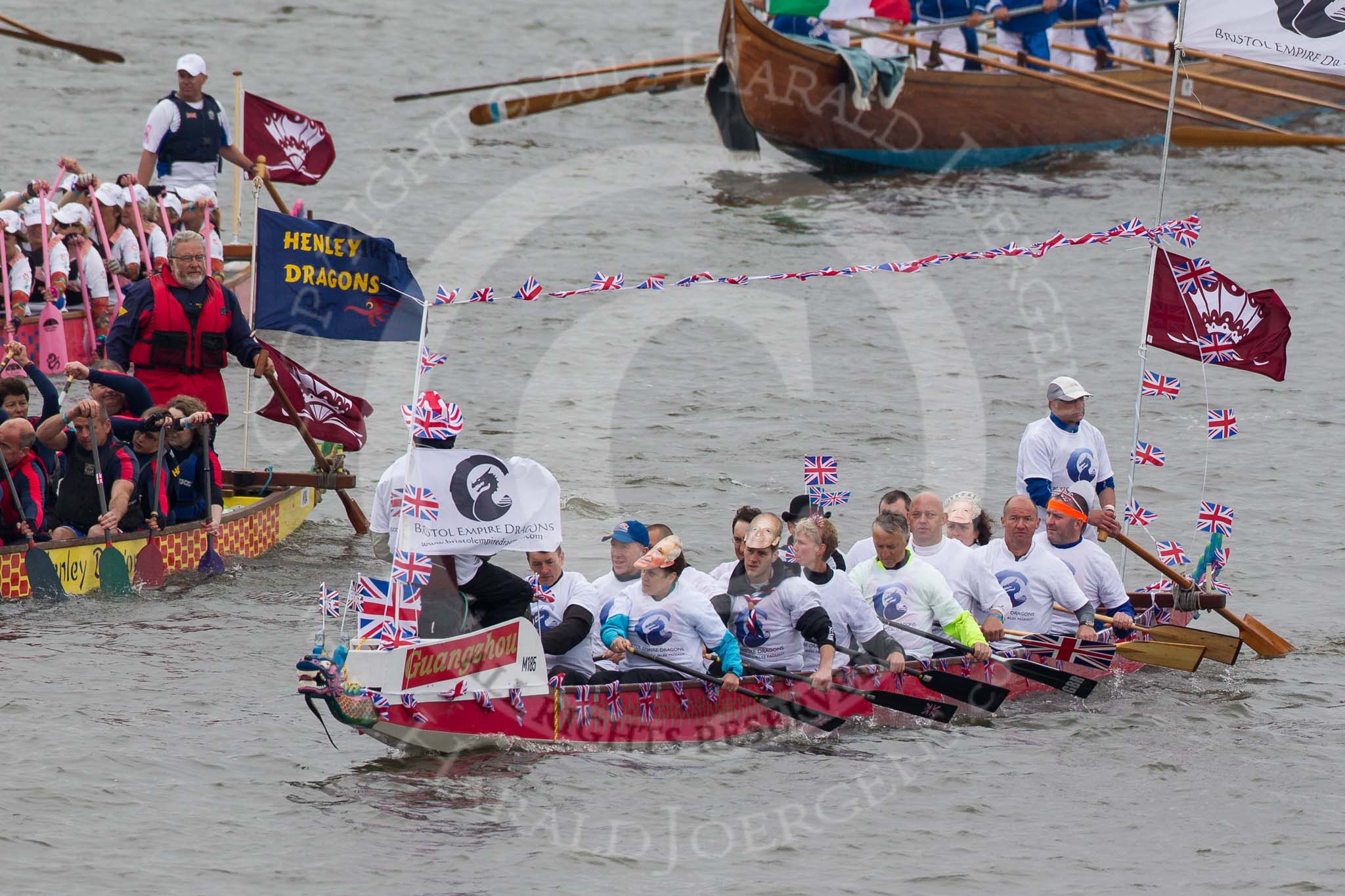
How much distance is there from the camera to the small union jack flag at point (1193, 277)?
1295 centimetres

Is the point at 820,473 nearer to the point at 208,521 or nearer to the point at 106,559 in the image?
the point at 208,521

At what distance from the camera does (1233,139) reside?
2761cm

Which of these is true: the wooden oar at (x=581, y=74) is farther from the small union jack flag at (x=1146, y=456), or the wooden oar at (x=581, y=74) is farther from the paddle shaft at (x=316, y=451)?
the small union jack flag at (x=1146, y=456)

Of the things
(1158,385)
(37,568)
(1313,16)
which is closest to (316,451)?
(37,568)

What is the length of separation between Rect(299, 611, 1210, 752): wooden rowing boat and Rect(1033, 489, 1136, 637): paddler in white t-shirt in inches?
22.1

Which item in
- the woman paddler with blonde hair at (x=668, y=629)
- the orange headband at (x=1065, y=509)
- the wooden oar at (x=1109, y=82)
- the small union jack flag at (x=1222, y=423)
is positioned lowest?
the woman paddler with blonde hair at (x=668, y=629)

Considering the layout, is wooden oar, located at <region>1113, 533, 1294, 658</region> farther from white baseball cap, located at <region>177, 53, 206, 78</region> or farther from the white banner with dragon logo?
white baseball cap, located at <region>177, 53, 206, 78</region>

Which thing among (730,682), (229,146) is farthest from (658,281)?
(229,146)

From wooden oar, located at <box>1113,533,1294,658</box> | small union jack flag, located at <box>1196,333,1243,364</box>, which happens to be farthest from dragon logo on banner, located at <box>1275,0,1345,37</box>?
wooden oar, located at <box>1113,533,1294,658</box>

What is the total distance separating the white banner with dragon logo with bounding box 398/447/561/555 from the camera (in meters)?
9.97

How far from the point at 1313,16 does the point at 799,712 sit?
6033 millimetres

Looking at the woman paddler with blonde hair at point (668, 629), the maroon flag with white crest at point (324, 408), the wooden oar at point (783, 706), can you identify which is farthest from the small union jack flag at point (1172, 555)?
the maroon flag with white crest at point (324, 408)

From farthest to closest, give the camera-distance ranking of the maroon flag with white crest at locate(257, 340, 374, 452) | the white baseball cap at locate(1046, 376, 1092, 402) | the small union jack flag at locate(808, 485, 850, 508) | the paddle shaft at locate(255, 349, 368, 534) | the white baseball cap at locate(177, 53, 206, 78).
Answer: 1. the white baseball cap at locate(177, 53, 206, 78)
2. the maroon flag with white crest at locate(257, 340, 374, 452)
3. the paddle shaft at locate(255, 349, 368, 534)
4. the white baseball cap at locate(1046, 376, 1092, 402)
5. the small union jack flag at locate(808, 485, 850, 508)

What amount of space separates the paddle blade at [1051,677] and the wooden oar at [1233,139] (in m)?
16.5
